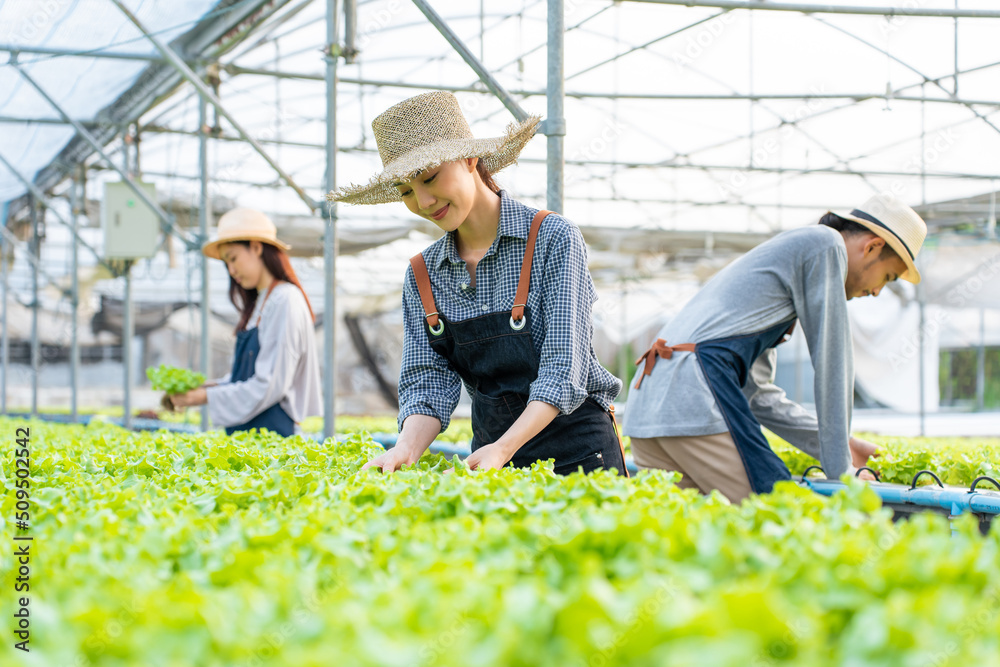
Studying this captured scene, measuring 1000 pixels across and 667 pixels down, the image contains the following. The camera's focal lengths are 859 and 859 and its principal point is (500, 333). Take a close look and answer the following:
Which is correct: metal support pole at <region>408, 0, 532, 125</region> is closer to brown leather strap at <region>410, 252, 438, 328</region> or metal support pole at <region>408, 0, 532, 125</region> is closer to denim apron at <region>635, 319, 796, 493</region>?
brown leather strap at <region>410, 252, 438, 328</region>

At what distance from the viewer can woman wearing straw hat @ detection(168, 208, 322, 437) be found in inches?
145

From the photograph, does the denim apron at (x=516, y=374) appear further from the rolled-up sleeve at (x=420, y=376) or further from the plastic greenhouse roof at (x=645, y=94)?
the plastic greenhouse roof at (x=645, y=94)

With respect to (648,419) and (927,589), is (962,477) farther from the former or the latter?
(927,589)

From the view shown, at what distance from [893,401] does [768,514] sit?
1572 centimetres

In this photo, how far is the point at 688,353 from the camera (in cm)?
273

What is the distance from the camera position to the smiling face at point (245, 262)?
384 cm

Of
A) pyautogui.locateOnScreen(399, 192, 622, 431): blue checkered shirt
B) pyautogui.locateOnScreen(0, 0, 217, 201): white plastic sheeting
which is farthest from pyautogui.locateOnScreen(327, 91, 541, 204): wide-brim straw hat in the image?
pyautogui.locateOnScreen(0, 0, 217, 201): white plastic sheeting

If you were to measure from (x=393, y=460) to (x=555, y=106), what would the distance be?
5.28 ft

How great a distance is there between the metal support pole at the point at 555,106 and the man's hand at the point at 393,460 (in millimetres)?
1188

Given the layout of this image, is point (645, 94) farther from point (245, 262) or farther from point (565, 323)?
point (565, 323)

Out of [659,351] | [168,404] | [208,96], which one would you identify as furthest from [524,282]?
[208,96]

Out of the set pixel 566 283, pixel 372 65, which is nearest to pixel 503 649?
pixel 566 283

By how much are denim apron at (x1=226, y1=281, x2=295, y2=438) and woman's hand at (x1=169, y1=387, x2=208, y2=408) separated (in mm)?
147

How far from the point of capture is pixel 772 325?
9.07ft
